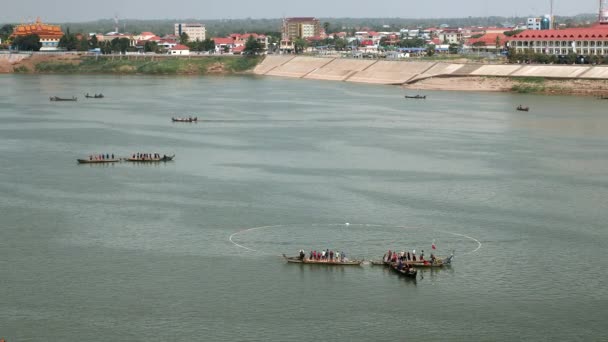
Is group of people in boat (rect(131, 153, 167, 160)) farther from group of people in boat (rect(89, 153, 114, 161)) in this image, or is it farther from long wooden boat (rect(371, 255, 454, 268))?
long wooden boat (rect(371, 255, 454, 268))

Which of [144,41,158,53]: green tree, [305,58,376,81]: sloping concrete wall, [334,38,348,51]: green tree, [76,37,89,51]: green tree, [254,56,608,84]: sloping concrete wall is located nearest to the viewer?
[254,56,608,84]: sloping concrete wall

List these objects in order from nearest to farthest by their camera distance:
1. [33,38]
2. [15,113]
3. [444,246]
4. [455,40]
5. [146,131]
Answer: [444,246] < [146,131] < [15,113] < [33,38] < [455,40]

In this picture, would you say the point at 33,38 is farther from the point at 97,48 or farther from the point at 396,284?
the point at 396,284

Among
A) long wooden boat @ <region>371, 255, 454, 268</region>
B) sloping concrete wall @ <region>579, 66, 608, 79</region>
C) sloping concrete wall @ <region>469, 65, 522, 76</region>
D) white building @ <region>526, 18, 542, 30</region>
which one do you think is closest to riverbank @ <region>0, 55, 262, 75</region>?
sloping concrete wall @ <region>469, 65, 522, 76</region>

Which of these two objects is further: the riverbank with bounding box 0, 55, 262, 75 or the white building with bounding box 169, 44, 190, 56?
the white building with bounding box 169, 44, 190, 56

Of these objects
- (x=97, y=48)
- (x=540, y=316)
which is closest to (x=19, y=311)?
(x=540, y=316)

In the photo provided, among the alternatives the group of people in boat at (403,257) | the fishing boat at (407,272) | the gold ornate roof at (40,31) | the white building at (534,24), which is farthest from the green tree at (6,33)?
the fishing boat at (407,272)
